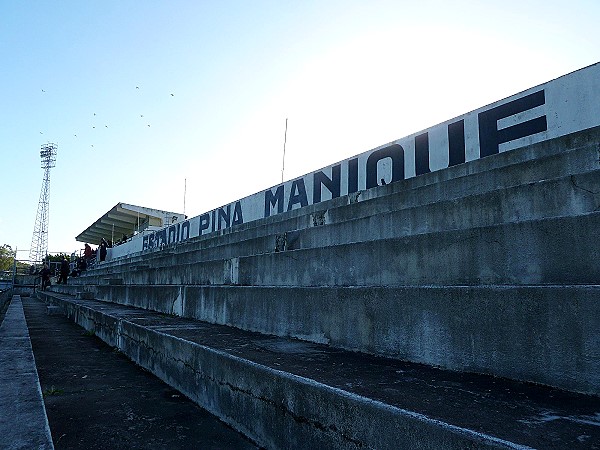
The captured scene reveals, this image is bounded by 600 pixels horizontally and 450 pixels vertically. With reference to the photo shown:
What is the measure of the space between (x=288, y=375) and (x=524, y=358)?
4.06 ft

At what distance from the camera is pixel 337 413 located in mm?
1845

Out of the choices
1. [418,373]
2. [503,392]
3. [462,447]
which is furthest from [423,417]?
[418,373]

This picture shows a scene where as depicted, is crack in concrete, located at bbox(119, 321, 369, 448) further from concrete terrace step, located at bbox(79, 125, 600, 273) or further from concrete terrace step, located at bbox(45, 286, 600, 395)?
concrete terrace step, located at bbox(79, 125, 600, 273)

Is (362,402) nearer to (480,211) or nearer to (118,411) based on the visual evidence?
(480,211)

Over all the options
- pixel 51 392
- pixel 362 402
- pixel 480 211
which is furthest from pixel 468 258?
pixel 51 392

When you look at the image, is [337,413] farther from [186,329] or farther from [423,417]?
[186,329]

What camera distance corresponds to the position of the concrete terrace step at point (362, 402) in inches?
55.1

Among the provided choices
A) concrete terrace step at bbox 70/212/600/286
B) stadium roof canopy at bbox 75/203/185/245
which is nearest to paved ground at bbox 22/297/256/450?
concrete terrace step at bbox 70/212/600/286

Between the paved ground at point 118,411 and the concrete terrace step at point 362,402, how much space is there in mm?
188

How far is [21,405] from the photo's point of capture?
2691 millimetres

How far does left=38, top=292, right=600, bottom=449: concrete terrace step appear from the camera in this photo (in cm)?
140

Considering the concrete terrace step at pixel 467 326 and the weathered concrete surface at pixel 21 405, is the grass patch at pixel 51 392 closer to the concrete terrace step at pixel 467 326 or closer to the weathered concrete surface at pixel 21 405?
the weathered concrete surface at pixel 21 405

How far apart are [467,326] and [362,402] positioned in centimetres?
85

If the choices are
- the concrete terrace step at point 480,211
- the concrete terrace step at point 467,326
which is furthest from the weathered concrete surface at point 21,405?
the concrete terrace step at point 480,211
